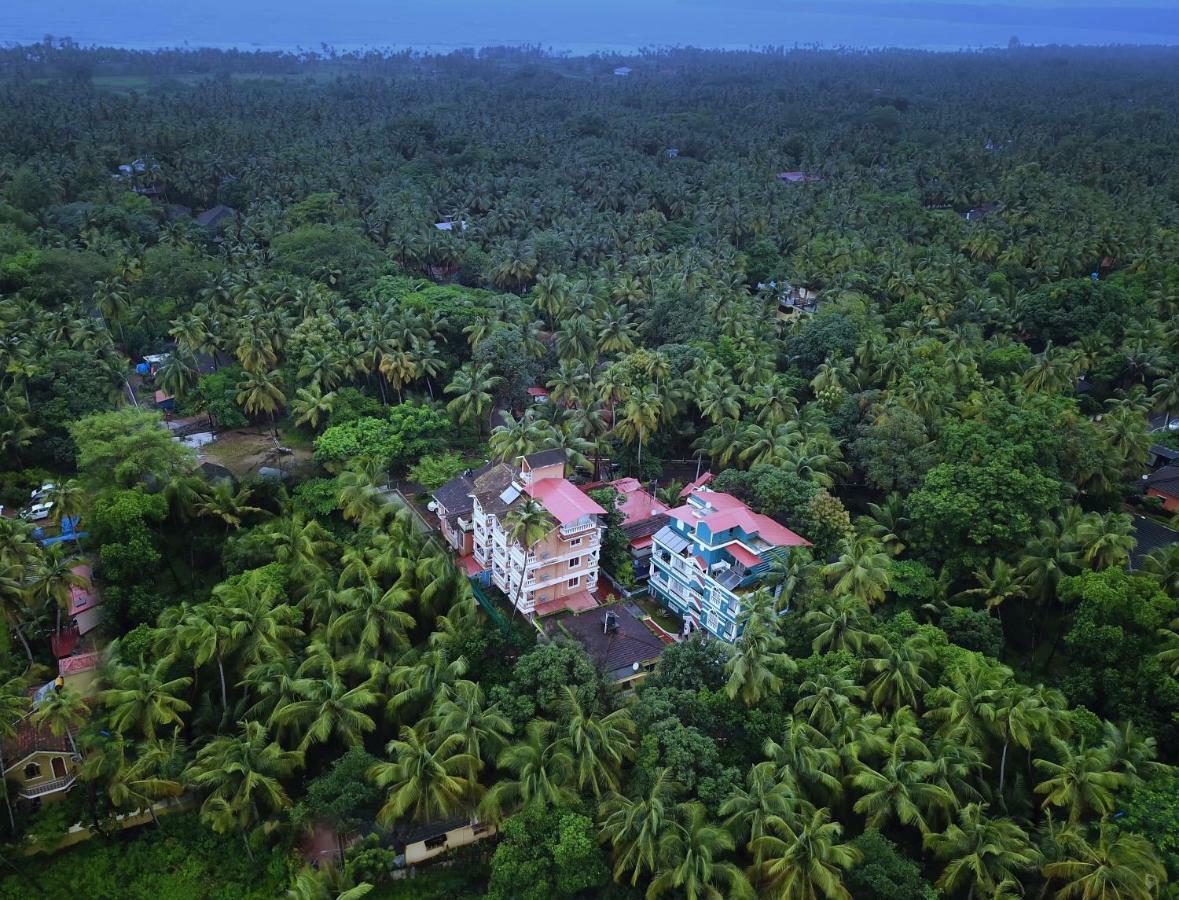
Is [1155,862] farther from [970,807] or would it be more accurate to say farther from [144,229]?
[144,229]

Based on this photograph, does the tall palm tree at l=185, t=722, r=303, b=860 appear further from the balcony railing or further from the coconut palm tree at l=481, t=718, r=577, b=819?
the coconut palm tree at l=481, t=718, r=577, b=819

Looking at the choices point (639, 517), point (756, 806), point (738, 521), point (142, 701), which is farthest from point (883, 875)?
point (142, 701)

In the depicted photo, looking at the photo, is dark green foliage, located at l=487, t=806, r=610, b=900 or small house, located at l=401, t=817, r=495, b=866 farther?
small house, located at l=401, t=817, r=495, b=866

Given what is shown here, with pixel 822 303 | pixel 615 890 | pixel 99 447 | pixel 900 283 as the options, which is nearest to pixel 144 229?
pixel 99 447

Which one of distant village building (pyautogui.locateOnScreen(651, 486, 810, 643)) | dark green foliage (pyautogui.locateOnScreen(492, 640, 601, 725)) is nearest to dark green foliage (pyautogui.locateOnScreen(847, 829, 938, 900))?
dark green foliage (pyautogui.locateOnScreen(492, 640, 601, 725))

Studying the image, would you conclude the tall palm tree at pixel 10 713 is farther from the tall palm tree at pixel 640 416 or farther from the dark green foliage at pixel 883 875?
the tall palm tree at pixel 640 416

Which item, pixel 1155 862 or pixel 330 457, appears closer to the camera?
pixel 1155 862
